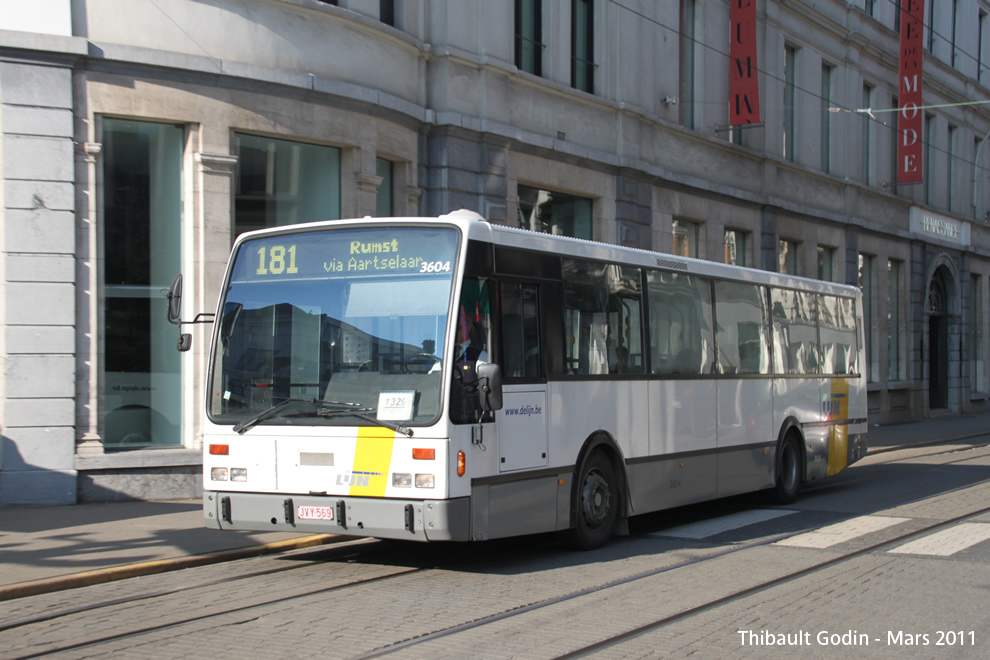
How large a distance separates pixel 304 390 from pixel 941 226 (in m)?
33.0

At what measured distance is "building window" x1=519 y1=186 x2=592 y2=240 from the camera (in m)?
18.9

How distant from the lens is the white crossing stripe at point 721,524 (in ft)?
35.9

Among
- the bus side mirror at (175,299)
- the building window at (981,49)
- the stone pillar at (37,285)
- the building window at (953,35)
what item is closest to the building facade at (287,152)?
the stone pillar at (37,285)

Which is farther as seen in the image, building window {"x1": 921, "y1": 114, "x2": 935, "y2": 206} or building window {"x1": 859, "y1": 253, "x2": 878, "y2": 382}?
building window {"x1": 921, "y1": 114, "x2": 935, "y2": 206}

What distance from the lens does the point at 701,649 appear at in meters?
6.05

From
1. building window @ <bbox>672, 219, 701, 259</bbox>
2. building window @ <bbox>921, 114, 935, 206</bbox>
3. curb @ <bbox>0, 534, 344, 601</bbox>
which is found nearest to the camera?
curb @ <bbox>0, 534, 344, 601</bbox>

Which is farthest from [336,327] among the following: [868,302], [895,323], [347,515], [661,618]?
[895,323]

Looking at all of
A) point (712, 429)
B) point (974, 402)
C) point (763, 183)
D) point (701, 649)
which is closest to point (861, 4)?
point (763, 183)

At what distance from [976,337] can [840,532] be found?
1257 inches

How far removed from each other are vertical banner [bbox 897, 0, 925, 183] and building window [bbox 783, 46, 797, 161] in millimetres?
6188

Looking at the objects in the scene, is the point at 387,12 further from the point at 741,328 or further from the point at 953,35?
the point at 953,35

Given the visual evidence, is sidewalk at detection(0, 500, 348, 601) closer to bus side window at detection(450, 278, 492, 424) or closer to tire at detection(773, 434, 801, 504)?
bus side window at detection(450, 278, 492, 424)

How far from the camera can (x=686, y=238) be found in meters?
23.7

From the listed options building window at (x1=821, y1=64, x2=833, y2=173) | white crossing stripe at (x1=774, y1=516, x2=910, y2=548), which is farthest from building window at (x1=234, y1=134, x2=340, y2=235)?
building window at (x1=821, y1=64, x2=833, y2=173)
